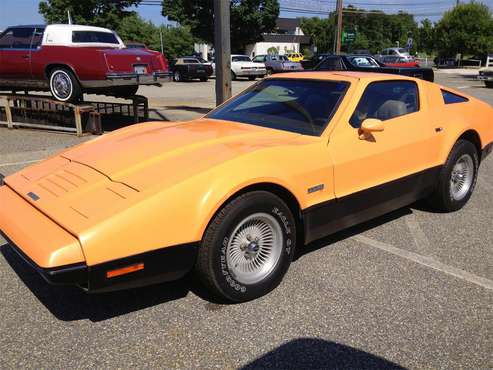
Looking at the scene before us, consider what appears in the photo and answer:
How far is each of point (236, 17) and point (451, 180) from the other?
37.6 m

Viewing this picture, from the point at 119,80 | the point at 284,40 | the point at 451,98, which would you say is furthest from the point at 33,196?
the point at 284,40

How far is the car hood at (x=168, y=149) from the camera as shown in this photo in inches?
112

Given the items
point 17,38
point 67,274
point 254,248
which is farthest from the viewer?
point 17,38

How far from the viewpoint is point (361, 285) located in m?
3.27

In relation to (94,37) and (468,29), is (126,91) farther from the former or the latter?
(468,29)

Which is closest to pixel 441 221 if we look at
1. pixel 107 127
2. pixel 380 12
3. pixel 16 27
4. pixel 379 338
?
pixel 379 338

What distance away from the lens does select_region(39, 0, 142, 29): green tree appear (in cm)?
4928

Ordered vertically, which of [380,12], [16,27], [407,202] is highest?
[380,12]

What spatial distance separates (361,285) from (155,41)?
4685 cm

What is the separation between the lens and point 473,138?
191 inches

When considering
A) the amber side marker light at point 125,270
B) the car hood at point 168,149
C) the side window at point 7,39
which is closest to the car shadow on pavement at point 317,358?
the amber side marker light at point 125,270

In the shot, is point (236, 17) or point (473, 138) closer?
point (473, 138)

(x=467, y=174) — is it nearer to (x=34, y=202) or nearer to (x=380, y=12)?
(x=34, y=202)

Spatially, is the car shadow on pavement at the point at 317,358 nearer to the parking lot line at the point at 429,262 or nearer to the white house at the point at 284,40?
the parking lot line at the point at 429,262
